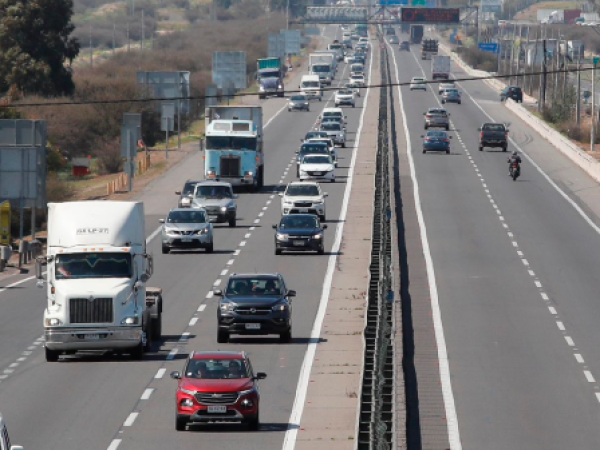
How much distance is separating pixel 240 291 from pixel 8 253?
17.6m

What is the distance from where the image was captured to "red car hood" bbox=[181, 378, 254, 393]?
904 inches

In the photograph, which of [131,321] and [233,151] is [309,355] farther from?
[233,151]

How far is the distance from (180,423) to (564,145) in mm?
69700

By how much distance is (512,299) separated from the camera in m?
41.2

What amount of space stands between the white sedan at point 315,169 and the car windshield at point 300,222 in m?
22.6

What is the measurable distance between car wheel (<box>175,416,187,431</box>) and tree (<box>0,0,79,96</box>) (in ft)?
315

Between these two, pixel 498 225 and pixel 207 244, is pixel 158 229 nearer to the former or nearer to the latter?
pixel 207 244

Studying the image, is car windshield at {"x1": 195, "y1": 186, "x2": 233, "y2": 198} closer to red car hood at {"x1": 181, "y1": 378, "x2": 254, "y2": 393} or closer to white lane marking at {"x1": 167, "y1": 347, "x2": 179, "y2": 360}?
white lane marking at {"x1": 167, "y1": 347, "x2": 179, "y2": 360}

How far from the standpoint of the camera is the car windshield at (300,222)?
165 ft

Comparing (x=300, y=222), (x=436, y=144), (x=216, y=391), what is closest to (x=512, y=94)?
(x=436, y=144)

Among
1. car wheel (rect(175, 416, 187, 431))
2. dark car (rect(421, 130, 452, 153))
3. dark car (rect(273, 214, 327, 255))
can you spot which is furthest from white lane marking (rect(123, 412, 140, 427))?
dark car (rect(421, 130, 452, 153))

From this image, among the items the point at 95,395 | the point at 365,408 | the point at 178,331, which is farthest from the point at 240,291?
the point at 365,408

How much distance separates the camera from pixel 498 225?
193 feet

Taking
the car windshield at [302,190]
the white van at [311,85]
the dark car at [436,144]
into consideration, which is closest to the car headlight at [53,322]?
the car windshield at [302,190]
